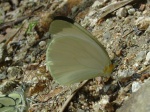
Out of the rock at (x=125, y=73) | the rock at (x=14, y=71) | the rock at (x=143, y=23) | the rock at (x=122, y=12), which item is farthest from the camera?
the rock at (x=14, y=71)

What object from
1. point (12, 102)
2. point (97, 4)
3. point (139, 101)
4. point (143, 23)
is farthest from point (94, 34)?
point (139, 101)

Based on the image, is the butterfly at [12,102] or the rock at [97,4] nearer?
the butterfly at [12,102]

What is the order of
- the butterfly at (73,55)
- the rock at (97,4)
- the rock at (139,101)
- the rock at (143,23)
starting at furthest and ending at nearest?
the rock at (97,4) → the rock at (143,23) → the butterfly at (73,55) → the rock at (139,101)

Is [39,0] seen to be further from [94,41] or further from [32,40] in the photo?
[94,41]

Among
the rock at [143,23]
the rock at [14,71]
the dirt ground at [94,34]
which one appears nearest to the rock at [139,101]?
the dirt ground at [94,34]

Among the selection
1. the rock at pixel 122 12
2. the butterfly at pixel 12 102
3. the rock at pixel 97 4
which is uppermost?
the rock at pixel 97 4

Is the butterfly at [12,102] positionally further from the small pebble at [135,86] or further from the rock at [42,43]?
A: the rock at [42,43]

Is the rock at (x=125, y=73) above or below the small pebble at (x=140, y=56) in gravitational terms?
below
